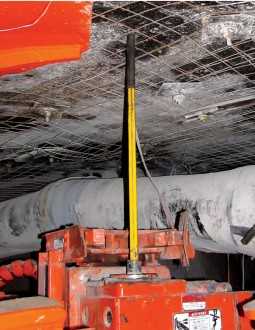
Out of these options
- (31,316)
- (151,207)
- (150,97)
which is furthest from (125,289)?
(150,97)

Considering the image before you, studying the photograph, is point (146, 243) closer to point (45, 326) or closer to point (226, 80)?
point (45, 326)

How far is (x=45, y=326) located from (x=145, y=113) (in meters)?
0.98

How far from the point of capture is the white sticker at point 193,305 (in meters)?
1.19

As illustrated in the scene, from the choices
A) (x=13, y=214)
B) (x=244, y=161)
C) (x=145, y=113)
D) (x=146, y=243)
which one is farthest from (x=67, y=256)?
(x=244, y=161)

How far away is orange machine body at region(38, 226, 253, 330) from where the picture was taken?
1.10 meters

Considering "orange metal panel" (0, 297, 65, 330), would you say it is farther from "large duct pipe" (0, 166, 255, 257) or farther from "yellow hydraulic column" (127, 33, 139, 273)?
"large duct pipe" (0, 166, 255, 257)

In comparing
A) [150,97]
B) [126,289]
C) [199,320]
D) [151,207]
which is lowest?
[199,320]

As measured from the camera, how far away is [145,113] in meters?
1.76

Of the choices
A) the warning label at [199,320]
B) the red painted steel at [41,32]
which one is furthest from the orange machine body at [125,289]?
the red painted steel at [41,32]

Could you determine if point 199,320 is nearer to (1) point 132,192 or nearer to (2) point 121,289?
(2) point 121,289

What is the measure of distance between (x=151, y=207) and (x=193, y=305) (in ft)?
1.82

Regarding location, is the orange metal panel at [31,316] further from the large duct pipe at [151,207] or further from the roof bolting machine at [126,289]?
the large duct pipe at [151,207]

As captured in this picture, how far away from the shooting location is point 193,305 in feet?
3.98

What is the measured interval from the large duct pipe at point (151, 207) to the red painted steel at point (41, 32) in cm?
68
